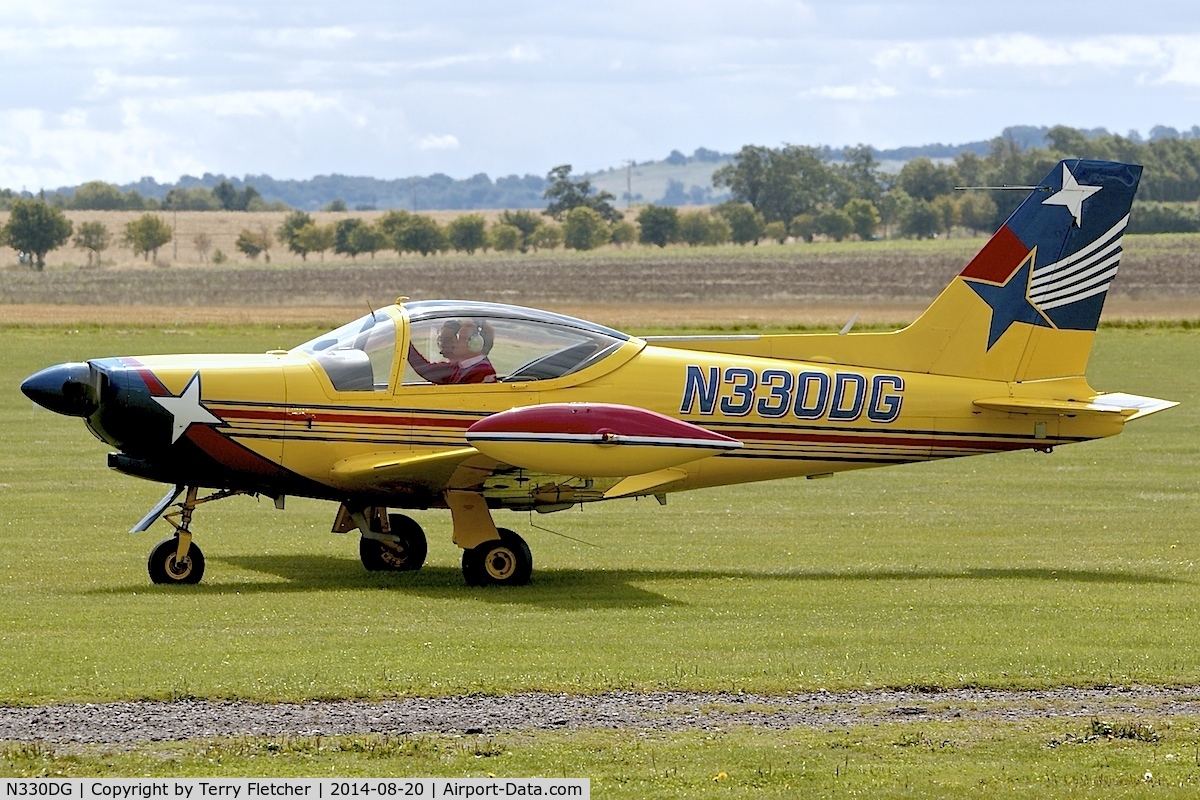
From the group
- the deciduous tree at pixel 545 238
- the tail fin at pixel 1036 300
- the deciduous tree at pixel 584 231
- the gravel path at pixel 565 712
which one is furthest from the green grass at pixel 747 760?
the deciduous tree at pixel 545 238

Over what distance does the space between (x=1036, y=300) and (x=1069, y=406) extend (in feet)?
3.64

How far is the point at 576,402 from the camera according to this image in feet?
44.8

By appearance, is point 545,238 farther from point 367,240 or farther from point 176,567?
point 176,567

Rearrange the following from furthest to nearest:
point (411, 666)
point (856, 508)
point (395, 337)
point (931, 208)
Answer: point (931, 208) → point (856, 508) → point (395, 337) → point (411, 666)

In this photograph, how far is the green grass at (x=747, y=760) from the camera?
23.8 feet

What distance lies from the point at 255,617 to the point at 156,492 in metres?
8.72

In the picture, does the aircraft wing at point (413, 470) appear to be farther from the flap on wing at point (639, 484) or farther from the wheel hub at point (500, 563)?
the flap on wing at point (639, 484)

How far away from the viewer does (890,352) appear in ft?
48.2

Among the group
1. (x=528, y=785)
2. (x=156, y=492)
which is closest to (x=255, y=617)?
(x=528, y=785)

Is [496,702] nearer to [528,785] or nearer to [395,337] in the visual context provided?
[528,785]

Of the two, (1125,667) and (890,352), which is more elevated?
(890,352)

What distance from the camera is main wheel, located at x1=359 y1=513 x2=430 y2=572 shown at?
566 inches

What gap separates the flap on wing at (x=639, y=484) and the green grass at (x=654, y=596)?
30.8 inches

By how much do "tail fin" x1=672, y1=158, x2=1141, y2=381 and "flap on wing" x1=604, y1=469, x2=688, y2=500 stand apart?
1.65 meters
